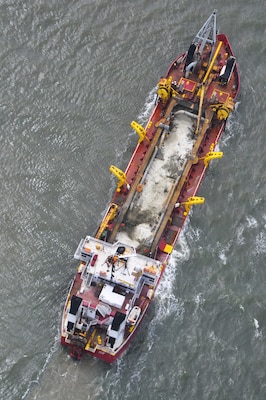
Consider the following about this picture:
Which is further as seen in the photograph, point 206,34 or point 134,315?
point 206,34

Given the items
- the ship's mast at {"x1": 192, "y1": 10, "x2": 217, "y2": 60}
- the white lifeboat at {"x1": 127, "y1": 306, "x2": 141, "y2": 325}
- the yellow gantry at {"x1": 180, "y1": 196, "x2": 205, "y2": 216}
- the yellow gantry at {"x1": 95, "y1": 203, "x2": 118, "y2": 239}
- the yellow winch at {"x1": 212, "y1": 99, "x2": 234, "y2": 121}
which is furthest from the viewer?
the ship's mast at {"x1": 192, "y1": 10, "x2": 217, "y2": 60}

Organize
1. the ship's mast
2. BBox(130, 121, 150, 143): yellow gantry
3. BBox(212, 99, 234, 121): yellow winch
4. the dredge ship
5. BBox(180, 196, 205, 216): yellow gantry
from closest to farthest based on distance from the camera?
the dredge ship, BBox(180, 196, 205, 216): yellow gantry, BBox(130, 121, 150, 143): yellow gantry, BBox(212, 99, 234, 121): yellow winch, the ship's mast

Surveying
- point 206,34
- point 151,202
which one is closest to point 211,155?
point 151,202

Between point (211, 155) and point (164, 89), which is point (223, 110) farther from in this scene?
point (164, 89)

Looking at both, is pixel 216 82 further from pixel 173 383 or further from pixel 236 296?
pixel 173 383

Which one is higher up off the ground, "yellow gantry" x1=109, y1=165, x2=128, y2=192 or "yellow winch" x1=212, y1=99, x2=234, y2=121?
"yellow winch" x1=212, y1=99, x2=234, y2=121

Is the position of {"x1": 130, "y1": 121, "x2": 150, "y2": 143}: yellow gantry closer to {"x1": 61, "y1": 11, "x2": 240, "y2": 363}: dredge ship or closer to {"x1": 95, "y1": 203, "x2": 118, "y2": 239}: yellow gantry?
{"x1": 61, "y1": 11, "x2": 240, "y2": 363}: dredge ship

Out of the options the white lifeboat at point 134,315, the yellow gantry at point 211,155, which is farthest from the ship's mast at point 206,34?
the white lifeboat at point 134,315

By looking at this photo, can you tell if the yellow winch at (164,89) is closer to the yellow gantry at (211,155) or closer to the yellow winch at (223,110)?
the yellow winch at (223,110)

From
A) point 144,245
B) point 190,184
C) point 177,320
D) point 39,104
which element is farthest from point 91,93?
point 177,320

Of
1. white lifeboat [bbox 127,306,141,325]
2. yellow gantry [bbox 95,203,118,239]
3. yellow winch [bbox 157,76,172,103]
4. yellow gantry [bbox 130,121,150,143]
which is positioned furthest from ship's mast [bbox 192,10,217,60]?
white lifeboat [bbox 127,306,141,325]
